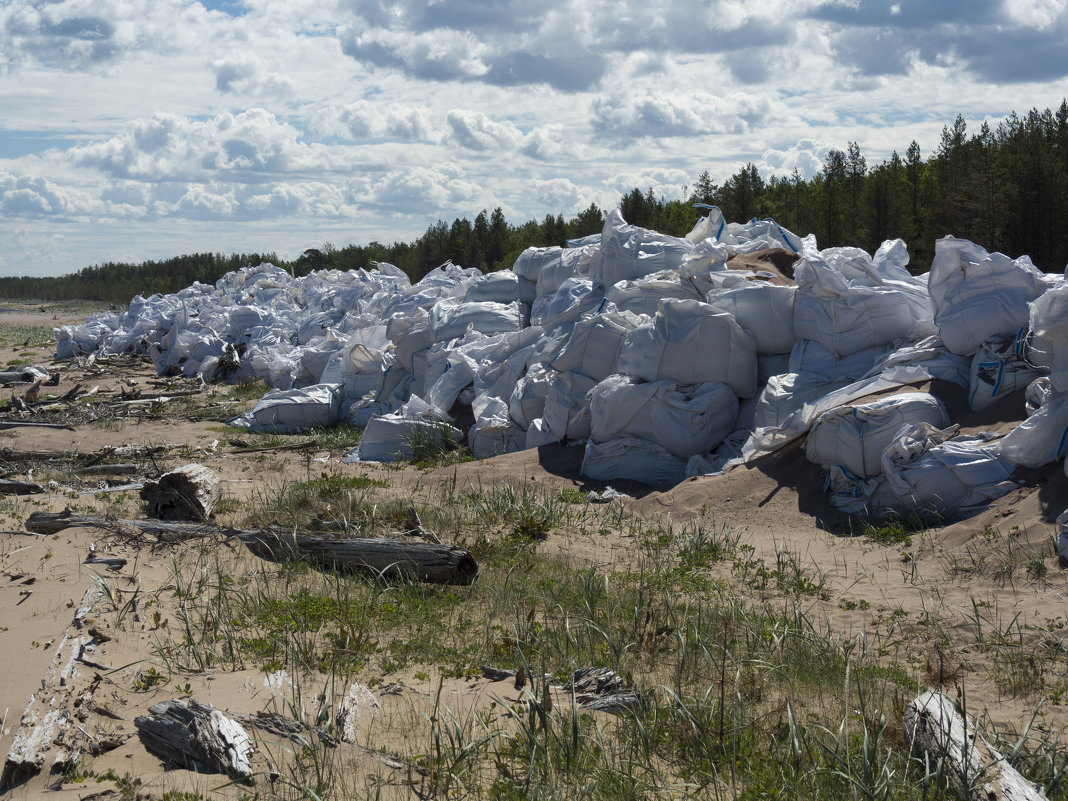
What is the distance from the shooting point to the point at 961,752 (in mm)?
2252

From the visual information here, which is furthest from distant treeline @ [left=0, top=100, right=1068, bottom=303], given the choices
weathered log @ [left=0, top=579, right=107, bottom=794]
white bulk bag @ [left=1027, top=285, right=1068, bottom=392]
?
weathered log @ [left=0, top=579, right=107, bottom=794]

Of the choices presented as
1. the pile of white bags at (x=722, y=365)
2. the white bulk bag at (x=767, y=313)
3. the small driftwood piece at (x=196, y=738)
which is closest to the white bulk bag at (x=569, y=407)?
the pile of white bags at (x=722, y=365)

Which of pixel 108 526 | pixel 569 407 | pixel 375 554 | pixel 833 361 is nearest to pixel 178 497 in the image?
pixel 108 526

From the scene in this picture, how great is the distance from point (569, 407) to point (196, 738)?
15.8 feet

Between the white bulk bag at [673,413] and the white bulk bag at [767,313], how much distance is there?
0.52 m

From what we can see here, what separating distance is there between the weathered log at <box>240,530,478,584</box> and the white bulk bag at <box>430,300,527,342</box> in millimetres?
5073

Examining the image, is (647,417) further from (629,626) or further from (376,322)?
(376,322)

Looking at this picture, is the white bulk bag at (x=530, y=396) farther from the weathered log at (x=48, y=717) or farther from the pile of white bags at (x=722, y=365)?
A: the weathered log at (x=48, y=717)

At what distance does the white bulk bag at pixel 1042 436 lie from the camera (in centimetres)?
457

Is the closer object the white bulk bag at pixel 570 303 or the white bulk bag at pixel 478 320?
the white bulk bag at pixel 570 303

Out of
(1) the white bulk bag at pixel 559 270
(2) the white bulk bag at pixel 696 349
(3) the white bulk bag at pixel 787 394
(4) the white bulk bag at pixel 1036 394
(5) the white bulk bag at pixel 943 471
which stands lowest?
(5) the white bulk bag at pixel 943 471

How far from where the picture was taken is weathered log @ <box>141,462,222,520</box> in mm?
5031

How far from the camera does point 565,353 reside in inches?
285

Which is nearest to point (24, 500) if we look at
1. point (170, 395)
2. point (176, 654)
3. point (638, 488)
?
point (176, 654)
